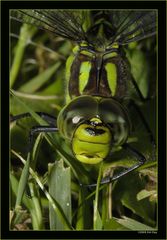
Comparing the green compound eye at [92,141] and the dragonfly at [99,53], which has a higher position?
the dragonfly at [99,53]

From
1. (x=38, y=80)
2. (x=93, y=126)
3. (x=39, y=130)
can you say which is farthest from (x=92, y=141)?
(x=38, y=80)

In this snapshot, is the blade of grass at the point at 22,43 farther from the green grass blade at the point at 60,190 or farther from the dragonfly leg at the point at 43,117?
the green grass blade at the point at 60,190

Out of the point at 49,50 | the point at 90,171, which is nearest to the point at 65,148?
the point at 90,171

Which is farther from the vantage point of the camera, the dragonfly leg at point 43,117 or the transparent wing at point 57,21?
the transparent wing at point 57,21


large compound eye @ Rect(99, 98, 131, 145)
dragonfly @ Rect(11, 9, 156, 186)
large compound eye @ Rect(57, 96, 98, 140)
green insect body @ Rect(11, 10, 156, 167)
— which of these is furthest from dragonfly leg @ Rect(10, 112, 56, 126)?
large compound eye @ Rect(99, 98, 131, 145)

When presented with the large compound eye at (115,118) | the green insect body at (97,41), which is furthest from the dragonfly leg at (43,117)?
the large compound eye at (115,118)

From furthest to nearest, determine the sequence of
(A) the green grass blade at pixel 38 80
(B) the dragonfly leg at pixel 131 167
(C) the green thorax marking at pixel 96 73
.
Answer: (A) the green grass blade at pixel 38 80, (C) the green thorax marking at pixel 96 73, (B) the dragonfly leg at pixel 131 167

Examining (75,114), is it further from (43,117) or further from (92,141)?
(43,117)
